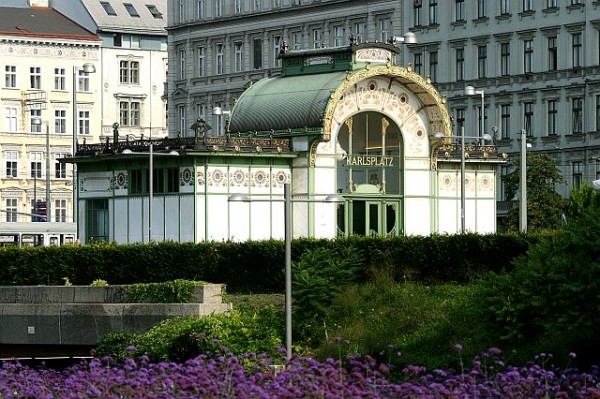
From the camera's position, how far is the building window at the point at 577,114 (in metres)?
115

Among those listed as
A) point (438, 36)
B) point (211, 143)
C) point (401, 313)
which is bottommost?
point (401, 313)

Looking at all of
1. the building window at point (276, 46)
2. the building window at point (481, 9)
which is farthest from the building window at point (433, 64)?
the building window at point (276, 46)

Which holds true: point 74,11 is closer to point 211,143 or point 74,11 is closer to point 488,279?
point 211,143

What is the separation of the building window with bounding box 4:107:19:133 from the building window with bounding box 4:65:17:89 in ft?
5.58

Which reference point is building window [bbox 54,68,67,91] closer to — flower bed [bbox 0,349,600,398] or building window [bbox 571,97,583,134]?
building window [bbox 571,97,583,134]

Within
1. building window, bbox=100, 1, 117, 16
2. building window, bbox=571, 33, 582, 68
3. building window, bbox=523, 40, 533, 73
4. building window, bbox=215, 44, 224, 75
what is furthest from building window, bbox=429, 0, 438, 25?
building window, bbox=100, 1, 117, 16

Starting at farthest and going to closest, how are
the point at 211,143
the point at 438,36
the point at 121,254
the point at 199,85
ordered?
the point at 199,85, the point at 438,36, the point at 211,143, the point at 121,254

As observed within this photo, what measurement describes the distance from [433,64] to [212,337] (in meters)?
79.0

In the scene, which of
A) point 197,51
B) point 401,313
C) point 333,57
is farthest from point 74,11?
point 401,313

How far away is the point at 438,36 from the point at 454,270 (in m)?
71.3

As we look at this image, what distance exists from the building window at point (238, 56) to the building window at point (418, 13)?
1689 cm

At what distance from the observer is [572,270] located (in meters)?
42.7

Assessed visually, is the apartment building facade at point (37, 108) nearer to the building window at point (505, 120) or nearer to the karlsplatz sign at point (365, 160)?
the building window at point (505, 120)

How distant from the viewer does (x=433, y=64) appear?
125125 millimetres
